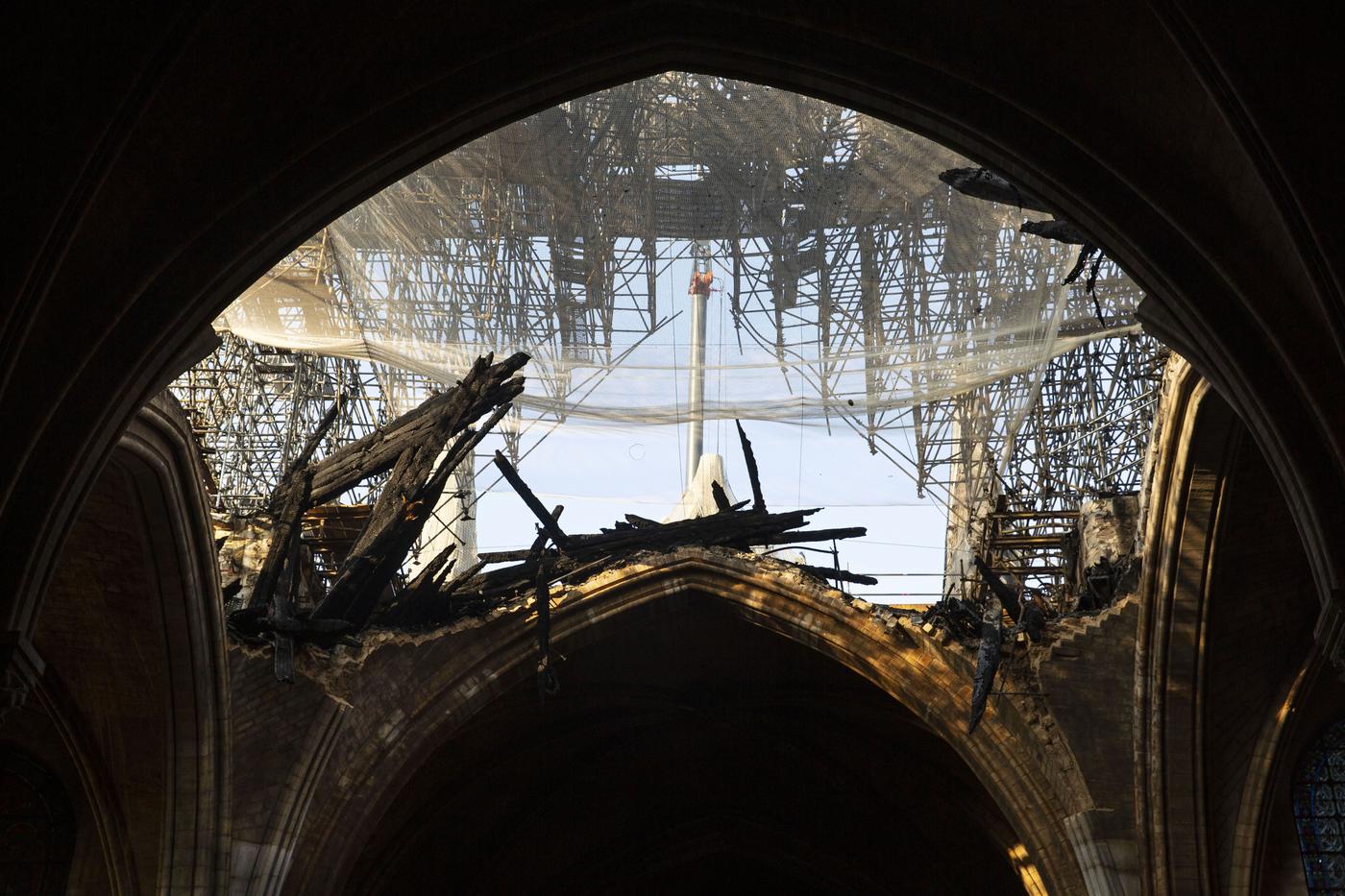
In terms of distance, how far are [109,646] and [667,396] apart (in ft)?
21.6

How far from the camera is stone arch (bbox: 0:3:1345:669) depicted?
683 centimetres

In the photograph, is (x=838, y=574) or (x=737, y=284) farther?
(x=737, y=284)

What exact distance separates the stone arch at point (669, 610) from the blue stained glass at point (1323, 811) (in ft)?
5.51

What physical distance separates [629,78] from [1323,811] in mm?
8293

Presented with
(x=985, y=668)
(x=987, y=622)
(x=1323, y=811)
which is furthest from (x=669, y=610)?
(x=1323, y=811)

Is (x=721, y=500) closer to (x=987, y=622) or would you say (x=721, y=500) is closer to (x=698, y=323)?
(x=987, y=622)

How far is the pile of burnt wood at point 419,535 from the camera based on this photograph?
12.7 metres

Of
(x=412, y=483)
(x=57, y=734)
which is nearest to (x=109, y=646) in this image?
(x=57, y=734)

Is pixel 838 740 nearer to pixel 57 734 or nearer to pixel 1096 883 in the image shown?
pixel 1096 883

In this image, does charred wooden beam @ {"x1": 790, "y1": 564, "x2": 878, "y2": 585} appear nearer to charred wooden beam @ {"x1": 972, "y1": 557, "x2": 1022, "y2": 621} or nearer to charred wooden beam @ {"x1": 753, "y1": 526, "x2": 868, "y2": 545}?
charred wooden beam @ {"x1": 753, "y1": 526, "x2": 868, "y2": 545}

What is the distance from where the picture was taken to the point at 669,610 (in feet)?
47.7

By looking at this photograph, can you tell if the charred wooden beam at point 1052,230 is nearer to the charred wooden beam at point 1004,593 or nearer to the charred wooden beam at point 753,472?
the charred wooden beam at point 1004,593

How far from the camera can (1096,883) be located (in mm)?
12438

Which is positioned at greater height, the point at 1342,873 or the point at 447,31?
the point at 447,31
